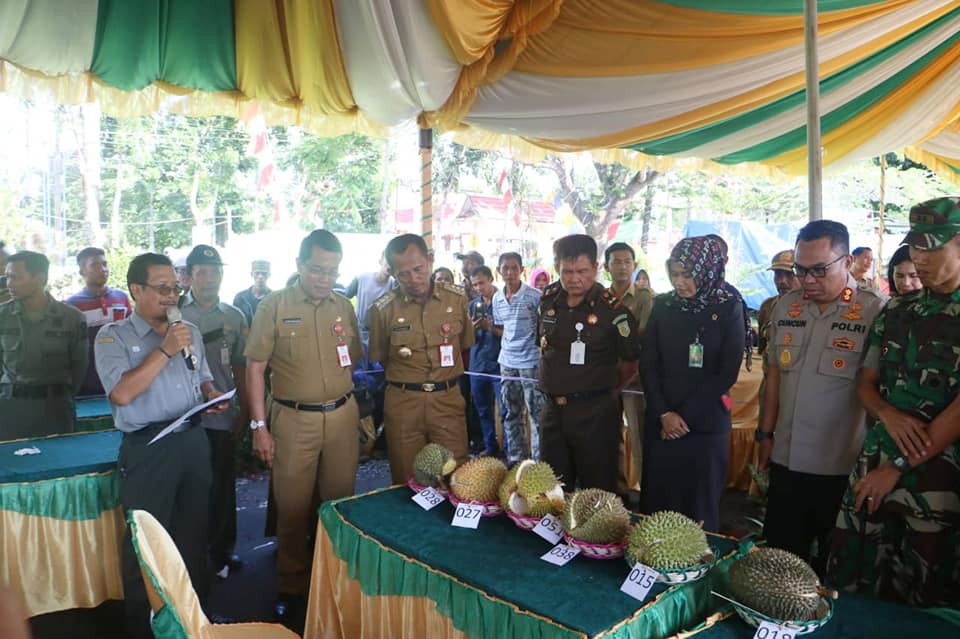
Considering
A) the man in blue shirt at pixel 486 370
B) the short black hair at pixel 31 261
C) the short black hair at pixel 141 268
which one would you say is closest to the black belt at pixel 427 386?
the short black hair at pixel 141 268

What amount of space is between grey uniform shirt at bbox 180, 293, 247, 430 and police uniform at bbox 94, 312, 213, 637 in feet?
2.41

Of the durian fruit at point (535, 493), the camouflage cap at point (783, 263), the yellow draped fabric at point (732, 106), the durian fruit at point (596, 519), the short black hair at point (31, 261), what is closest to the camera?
the durian fruit at point (596, 519)

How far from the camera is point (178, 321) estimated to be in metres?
2.59

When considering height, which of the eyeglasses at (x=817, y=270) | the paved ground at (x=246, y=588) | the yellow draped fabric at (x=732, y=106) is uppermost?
the yellow draped fabric at (x=732, y=106)

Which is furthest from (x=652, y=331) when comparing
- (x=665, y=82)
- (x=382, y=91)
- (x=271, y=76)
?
(x=271, y=76)

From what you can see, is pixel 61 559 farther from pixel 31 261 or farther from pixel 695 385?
pixel 695 385

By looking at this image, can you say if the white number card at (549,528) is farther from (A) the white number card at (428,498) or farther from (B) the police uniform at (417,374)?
(B) the police uniform at (417,374)

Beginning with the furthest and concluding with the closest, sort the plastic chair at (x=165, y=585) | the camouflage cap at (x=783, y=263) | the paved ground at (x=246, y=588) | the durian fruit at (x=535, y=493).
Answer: the camouflage cap at (x=783, y=263), the paved ground at (x=246, y=588), the durian fruit at (x=535, y=493), the plastic chair at (x=165, y=585)

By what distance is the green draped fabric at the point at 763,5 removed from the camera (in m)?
3.46

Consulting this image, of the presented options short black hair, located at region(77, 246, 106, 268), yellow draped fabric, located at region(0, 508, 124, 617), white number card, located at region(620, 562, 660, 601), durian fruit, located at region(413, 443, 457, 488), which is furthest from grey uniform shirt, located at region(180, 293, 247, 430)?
white number card, located at region(620, 562, 660, 601)

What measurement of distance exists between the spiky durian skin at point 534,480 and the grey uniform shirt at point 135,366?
4.92 ft

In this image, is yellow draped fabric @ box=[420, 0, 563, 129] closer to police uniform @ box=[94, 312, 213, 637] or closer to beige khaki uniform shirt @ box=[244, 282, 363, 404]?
beige khaki uniform shirt @ box=[244, 282, 363, 404]

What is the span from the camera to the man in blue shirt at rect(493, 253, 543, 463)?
5312mm

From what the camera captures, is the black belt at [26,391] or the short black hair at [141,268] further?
the black belt at [26,391]
